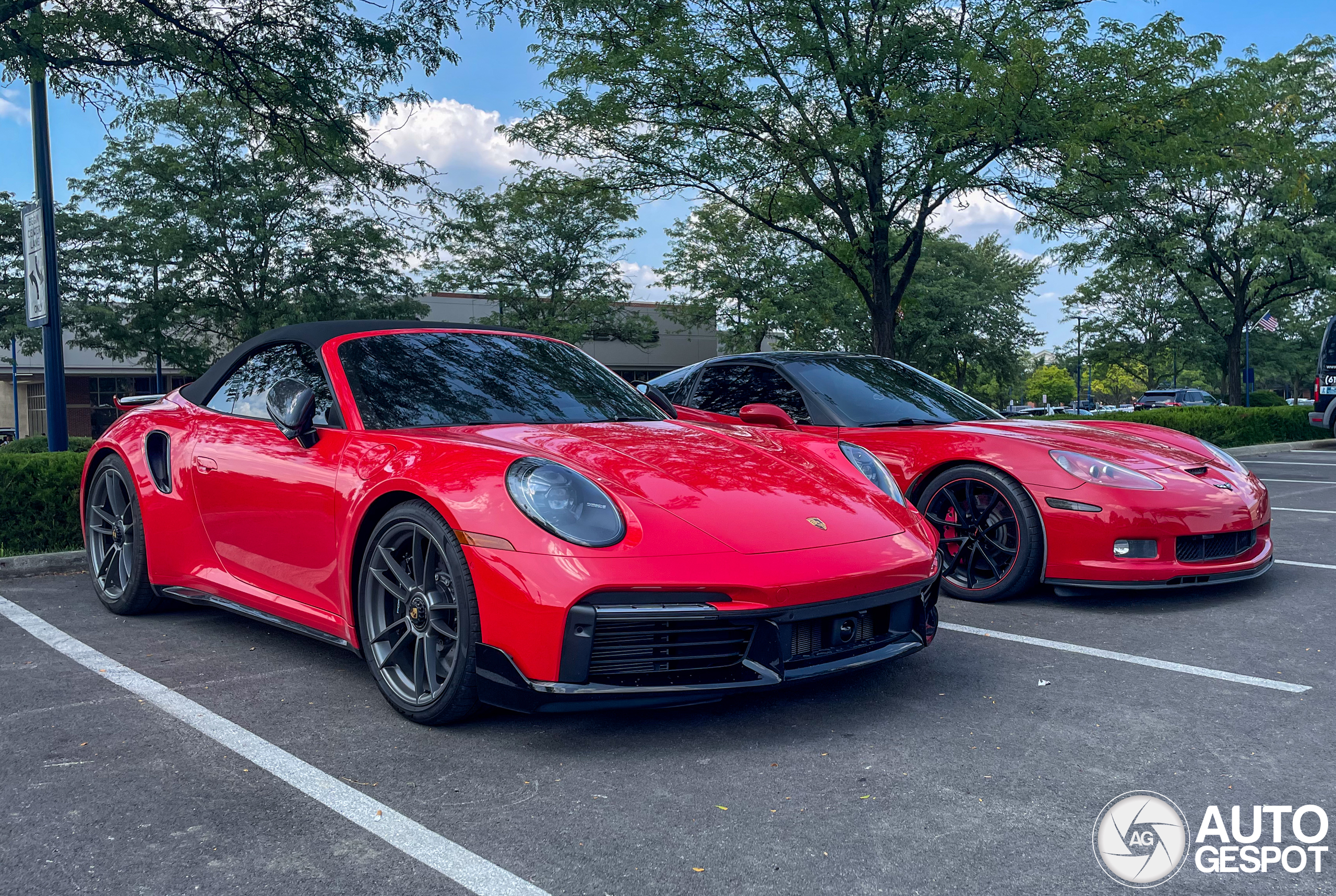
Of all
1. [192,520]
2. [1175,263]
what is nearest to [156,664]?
[192,520]

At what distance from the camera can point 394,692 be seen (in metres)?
3.42

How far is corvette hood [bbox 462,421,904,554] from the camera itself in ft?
10.7

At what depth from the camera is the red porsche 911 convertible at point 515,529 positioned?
304 centimetres

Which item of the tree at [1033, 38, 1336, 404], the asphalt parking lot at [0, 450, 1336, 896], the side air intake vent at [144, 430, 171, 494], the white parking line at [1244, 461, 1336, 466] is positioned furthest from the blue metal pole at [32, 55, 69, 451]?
the white parking line at [1244, 461, 1336, 466]

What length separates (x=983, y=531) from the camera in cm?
540

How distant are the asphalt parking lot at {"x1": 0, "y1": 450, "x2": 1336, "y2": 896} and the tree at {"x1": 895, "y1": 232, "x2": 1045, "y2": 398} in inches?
1293

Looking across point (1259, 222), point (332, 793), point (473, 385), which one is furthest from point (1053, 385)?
point (332, 793)

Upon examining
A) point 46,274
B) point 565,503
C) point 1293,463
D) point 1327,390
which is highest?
point 46,274

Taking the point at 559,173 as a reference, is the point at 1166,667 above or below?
below

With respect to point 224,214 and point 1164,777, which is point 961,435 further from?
point 224,214

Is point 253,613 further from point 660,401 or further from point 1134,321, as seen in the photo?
point 1134,321

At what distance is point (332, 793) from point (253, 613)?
1.60 meters

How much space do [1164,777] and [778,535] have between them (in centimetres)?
127

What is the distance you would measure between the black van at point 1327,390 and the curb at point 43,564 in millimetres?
21359
